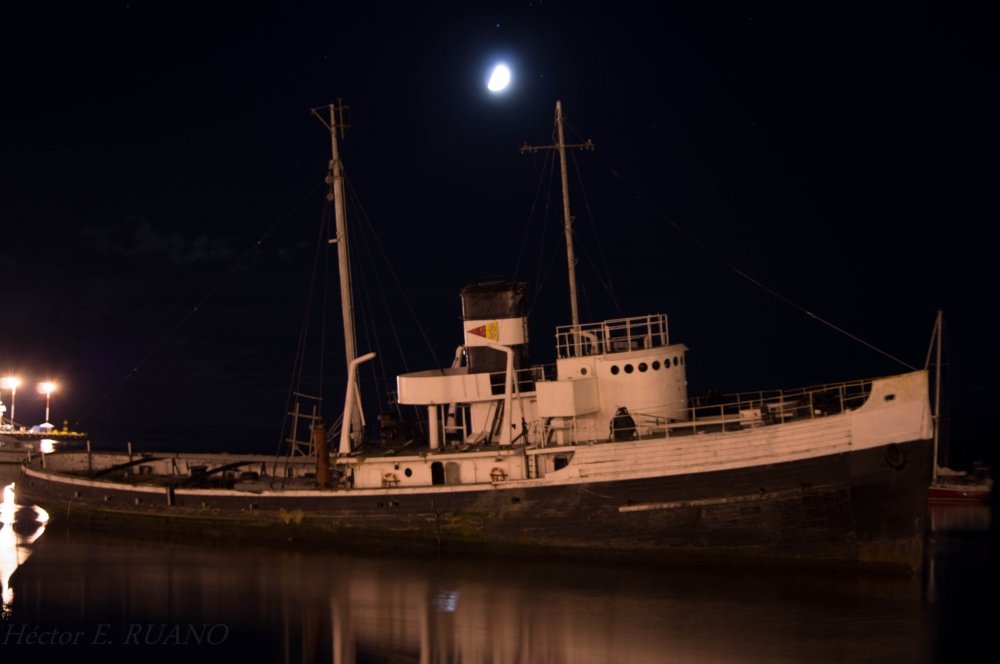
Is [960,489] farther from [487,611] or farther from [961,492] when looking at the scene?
[487,611]

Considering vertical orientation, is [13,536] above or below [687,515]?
below

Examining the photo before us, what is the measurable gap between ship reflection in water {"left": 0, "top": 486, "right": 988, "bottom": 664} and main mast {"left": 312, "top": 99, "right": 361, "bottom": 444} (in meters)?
5.31

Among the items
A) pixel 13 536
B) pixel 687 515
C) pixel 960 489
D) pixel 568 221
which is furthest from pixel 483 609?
pixel 960 489

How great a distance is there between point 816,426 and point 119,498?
743 inches

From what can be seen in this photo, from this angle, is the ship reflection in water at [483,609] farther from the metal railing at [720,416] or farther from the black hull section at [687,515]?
the metal railing at [720,416]

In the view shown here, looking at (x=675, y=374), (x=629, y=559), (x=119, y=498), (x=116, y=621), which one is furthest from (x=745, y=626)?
(x=119, y=498)

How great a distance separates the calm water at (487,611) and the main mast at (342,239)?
17.2 ft

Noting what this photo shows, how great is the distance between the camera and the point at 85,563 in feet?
71.8

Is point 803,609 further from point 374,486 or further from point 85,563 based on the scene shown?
point 85,563

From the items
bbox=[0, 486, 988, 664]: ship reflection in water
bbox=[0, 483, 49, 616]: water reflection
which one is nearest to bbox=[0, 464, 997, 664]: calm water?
bbox=[0, 486, 988, 664]: ship reflection in water

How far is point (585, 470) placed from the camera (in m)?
18.9

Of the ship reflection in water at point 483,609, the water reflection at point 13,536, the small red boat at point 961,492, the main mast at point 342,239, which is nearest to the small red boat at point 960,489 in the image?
the small red boat at point 961,492

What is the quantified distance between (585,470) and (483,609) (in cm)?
381

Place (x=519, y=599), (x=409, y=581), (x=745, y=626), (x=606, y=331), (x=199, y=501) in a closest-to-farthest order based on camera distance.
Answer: (x=745, y=626) < (x=519, y=599) < (x=409, y=581) < (x=606, y=331) < (x=199, y=501)
